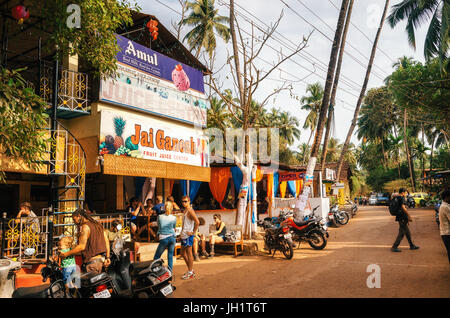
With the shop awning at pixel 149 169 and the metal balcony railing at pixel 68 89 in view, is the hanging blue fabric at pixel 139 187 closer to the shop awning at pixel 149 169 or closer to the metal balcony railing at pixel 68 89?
the shop awning at pixel 149 169

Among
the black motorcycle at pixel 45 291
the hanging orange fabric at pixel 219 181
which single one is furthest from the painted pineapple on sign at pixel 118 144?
the black motorcycle at pixel 45 291

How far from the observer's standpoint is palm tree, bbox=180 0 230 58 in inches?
1111

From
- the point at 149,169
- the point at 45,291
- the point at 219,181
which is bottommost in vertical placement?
the point at 45,291

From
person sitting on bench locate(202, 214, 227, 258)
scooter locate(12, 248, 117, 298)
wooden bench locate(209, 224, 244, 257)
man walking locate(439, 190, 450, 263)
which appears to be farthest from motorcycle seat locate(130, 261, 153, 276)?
man walking locate(439, 190, 450, 263)

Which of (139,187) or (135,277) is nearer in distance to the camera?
(135,277)

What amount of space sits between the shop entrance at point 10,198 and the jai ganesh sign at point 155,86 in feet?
17.2

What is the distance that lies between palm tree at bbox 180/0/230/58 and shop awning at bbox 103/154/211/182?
56.1 feet

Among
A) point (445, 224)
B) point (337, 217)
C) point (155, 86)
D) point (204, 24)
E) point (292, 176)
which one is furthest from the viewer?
point (204, 24)

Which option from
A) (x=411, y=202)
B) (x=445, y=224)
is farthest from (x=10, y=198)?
(x=411, y=202)

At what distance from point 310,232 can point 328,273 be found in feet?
11.4

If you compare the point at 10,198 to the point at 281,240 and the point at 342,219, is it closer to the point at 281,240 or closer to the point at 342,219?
the point at 281,240

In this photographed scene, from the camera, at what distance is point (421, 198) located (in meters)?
29.5

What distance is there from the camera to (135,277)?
5.05 m
